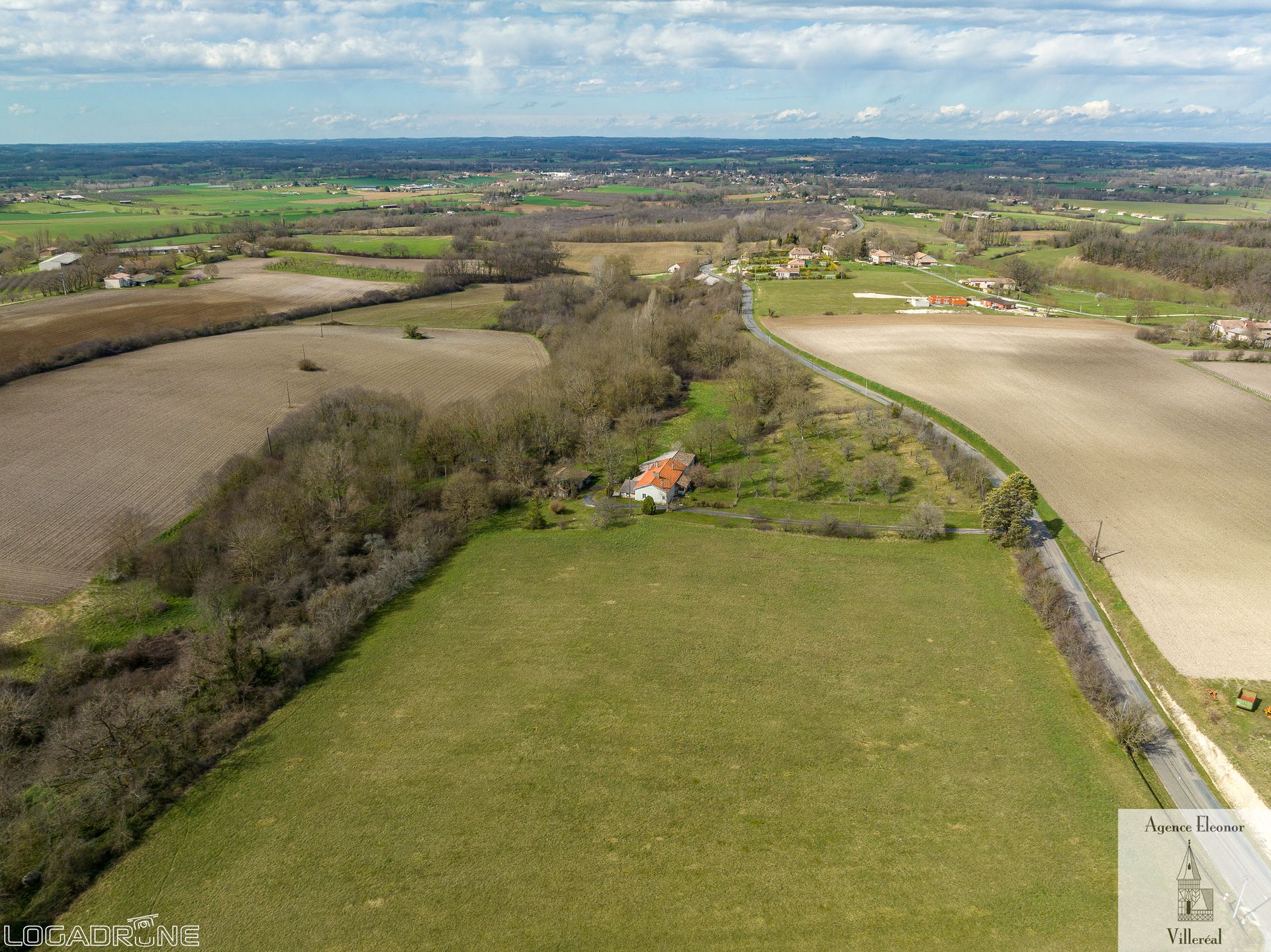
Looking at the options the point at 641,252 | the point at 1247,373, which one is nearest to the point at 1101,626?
the point at 1247,373

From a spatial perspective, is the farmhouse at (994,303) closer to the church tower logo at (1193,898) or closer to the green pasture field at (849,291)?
the green pasture field at (849,291)

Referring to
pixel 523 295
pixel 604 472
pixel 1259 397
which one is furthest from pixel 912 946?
pixel 523 295

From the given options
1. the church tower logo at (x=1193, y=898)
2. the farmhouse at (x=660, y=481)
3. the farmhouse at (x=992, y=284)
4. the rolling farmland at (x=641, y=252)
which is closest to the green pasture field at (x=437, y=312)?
the rolling farmland at (x=641, y=252)

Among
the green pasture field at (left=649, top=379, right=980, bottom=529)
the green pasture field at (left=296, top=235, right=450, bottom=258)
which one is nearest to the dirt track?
the green pasture field at (left=649, top=379, right=980, bottom=529)

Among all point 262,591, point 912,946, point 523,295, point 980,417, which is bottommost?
point 912,946

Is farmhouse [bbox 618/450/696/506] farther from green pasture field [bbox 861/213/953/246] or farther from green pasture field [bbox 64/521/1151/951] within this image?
green pasture field [bbox 861/213/953/246]

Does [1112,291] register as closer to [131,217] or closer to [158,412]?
[158,412]

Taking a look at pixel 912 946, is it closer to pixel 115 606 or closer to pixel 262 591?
pixel 262 591
